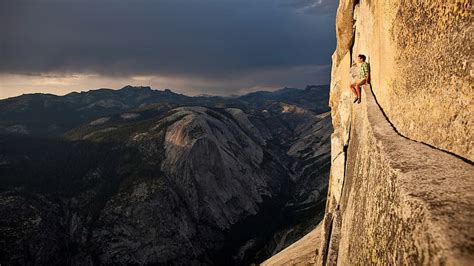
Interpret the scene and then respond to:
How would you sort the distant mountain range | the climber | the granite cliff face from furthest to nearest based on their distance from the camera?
the distant mountain range
the climber
the granite cliff face

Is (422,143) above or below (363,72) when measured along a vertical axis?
below

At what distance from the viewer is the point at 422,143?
40.5 ft

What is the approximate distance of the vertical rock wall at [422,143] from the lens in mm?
6543

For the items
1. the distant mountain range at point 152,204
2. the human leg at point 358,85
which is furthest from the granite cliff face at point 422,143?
the distant mountain range at point 152,204

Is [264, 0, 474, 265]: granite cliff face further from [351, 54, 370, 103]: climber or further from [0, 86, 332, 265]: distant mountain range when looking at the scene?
[0, 86, 332, 265]: distant mountain range

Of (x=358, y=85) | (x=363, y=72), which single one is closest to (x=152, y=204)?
(x=358, y=85)

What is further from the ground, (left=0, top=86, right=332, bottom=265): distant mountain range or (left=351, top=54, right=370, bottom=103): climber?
(left=351, top=54, right=370, bottom=103): climber

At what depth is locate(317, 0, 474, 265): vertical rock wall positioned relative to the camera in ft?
21.5

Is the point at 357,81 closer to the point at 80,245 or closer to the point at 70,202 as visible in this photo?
the point at 80,245

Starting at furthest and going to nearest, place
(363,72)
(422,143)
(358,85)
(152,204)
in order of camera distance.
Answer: (152,204) < (358,85) < (363,72) < (422,143)

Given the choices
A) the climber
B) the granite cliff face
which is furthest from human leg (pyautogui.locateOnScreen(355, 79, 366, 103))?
the granite cliff face

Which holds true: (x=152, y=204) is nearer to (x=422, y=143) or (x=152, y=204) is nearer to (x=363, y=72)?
(x=363, y=72)

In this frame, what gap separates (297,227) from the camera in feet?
424

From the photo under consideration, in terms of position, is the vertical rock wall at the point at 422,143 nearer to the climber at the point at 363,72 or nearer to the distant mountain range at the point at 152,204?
the climber at the point at 363,72
